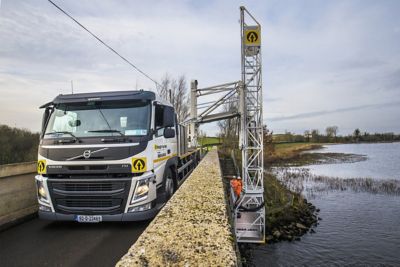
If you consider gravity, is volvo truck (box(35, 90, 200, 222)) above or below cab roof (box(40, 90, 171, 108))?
below

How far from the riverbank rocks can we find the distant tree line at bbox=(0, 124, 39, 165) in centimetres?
858

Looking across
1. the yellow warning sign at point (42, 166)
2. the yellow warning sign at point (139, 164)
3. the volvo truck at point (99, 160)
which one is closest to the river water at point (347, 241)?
the volvo truck at point (99, 160)

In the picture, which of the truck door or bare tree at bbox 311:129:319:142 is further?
bare tree at bbox 311:129:319:142

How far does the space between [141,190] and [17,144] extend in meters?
10.2

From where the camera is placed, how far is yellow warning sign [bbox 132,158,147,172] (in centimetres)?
485

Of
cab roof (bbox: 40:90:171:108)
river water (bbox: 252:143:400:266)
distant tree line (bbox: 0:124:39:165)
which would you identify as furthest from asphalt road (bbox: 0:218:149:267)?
river water (bbox: 252:143:400:266)

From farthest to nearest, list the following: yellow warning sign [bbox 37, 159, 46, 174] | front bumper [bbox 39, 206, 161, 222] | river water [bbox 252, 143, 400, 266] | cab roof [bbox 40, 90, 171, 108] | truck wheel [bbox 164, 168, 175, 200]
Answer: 1. river water [bbox 252, 143, 400, 266]
2. truck wheel [bbox 164, 168, 175, 200]
3. cab roof [bbox 40, 90, 171, 108]
4. yellow warning sign [bbox 37, 159, 46, 174]
5. front bumper [bbox 39, 206, 161, 222]

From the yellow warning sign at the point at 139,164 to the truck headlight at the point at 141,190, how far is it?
0.21m

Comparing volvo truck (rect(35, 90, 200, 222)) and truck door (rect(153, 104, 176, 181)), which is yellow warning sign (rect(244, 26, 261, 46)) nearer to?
truck door (rect(153, 104, 176, 181))

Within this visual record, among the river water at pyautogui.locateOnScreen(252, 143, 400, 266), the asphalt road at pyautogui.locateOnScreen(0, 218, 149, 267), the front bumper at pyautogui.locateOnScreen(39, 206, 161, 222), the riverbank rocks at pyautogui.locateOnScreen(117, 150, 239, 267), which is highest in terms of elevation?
the riverbank rocks at pyautogui.locateOnScreen(117, 150, 239, 267)

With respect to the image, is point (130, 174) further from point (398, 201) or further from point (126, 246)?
point (398, 201)

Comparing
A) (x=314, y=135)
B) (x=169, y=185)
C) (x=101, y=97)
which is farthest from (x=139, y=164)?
(x=314, y=135)

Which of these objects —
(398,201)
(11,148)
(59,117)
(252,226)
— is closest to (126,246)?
(59,117)

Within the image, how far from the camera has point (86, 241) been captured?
460 cm
